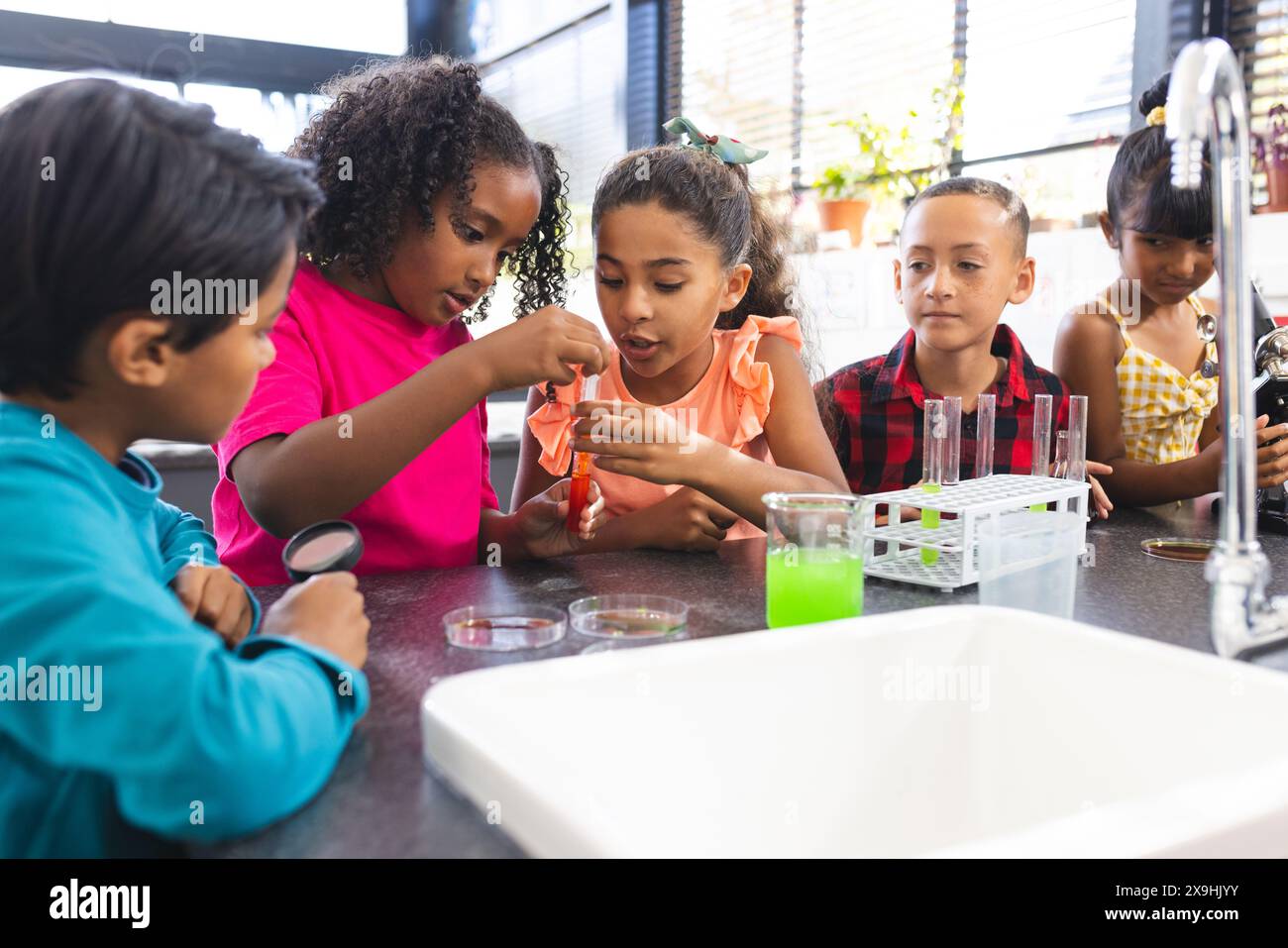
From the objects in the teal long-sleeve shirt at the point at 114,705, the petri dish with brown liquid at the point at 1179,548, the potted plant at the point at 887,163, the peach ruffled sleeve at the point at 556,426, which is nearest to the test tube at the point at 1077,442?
the petri dish with brown liquid at the point at 1179,548

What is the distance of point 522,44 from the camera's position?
4.16m

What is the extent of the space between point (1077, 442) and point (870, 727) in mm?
634

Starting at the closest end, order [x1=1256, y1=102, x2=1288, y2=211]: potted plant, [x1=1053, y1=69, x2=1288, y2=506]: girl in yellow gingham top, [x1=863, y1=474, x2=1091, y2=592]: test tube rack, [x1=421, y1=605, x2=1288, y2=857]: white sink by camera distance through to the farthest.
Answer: [x1=421, y1=605, x2=1288, y2=857]: white sink, [x1=863, y1=474, x2=1091, y2=592]: test tube rack, [x1=1053, y1=69, x2=1288, y2=506]: girl in yellow gingham top, [x1=1256, y1=102, x2=1288, y2=211]: potted plant

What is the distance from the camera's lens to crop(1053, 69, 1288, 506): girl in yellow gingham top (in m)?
1.71

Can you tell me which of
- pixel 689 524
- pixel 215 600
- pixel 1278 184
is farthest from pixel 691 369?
pixel 1278 184

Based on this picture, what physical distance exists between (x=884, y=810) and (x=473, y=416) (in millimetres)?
1003

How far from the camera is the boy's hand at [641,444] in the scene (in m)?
1.16

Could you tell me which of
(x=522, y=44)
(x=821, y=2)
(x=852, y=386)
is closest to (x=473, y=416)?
(x=852, y=386)

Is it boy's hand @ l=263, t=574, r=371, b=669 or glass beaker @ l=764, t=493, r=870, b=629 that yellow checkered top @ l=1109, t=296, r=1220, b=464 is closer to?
glass beaker @ l=764, t=493, r=870, b=629

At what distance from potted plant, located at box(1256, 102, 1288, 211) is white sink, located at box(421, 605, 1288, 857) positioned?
69.3 inches

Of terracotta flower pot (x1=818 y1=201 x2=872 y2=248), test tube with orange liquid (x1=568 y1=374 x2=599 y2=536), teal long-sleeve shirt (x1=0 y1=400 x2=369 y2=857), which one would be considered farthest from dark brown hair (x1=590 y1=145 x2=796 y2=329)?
terracotta flower pot (x1=818 y1=201 x2=872 y2=248)
